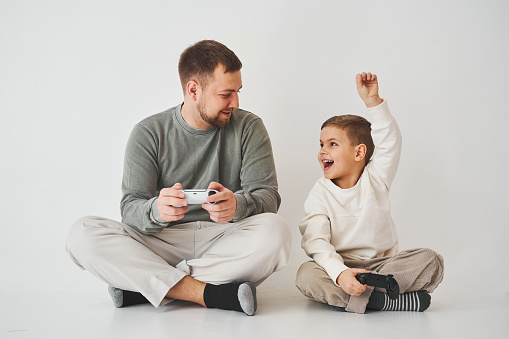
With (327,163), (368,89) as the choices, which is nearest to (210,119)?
(327,163)

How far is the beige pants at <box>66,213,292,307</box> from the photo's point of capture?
5.14 ft

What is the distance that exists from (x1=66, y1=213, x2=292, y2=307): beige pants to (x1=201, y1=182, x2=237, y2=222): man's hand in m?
0.12

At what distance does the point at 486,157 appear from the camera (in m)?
2.27

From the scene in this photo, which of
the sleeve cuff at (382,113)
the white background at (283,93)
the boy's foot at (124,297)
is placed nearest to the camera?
the boy's foot at (124,297)

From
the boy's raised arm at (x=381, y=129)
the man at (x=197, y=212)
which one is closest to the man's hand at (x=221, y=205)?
the man at (x=197, y=212)

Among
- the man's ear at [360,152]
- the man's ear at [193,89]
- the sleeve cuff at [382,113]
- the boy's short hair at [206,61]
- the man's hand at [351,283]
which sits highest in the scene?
the boy's short hair at [206,61]

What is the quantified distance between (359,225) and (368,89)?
1.42 feet

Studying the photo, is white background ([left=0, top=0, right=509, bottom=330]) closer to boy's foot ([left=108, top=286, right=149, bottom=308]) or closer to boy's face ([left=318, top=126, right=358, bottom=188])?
boy's face ([left=318, top=126, right=358, bottom=188])

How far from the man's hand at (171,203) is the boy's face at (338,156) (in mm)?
522

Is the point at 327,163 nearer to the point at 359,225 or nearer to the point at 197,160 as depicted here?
the point at 359,225

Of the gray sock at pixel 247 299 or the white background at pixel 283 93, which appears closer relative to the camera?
the gray sock at pixel 247 299

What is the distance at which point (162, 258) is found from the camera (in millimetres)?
1700

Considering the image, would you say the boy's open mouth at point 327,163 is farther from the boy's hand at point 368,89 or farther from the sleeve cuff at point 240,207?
the sleeve cuff at point 240,207

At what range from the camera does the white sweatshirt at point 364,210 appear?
172 cm
